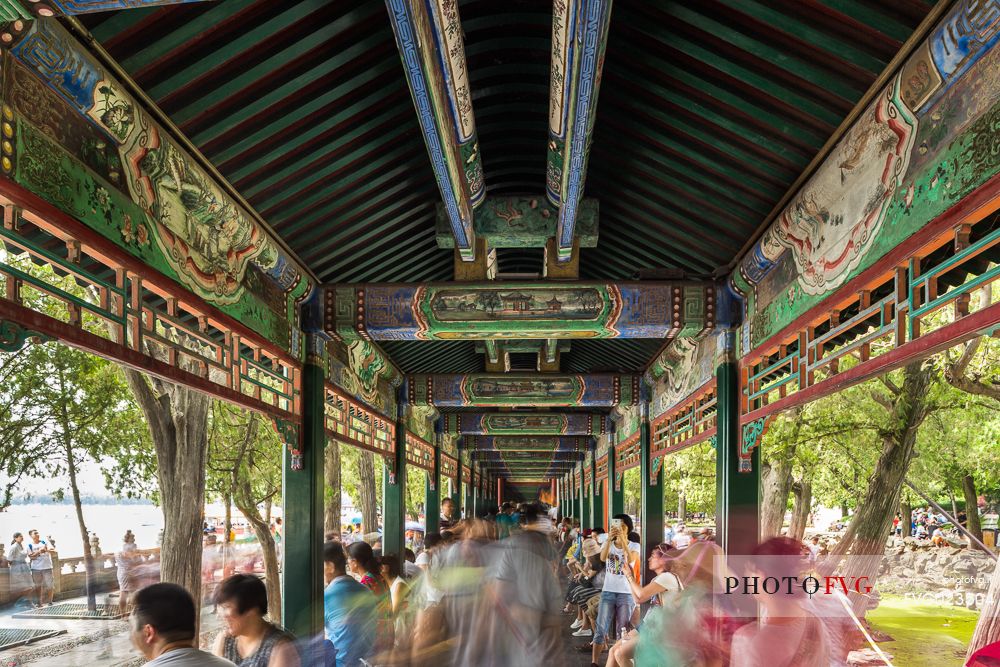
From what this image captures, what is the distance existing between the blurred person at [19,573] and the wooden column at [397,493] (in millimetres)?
6633

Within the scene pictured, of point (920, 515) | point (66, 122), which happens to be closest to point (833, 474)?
point (66, 122)

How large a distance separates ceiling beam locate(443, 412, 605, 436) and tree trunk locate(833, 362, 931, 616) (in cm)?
692

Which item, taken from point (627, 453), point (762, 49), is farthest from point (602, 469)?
point (762, 49)

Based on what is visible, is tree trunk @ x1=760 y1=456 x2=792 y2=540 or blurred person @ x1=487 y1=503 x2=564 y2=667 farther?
tree trunk @ x1=760 y1=456 x2=792 y2=540

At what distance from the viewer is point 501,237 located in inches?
237

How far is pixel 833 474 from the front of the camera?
13.5 metres

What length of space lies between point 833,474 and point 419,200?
1088 centimetres

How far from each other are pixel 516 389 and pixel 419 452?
362 cm

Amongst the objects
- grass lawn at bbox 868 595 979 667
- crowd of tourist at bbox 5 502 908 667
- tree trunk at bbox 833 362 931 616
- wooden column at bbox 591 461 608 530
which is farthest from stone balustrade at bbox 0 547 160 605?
grass lawn at bbox 868 595 979 667

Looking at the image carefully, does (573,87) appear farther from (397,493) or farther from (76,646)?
(76,646)

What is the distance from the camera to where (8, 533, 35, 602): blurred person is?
502 inches

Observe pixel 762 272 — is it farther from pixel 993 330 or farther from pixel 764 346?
pixel 993 330

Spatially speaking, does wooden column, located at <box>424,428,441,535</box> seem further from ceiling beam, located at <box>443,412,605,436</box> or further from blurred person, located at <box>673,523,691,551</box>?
blurred person, located at <box>673,523,691,551</box>

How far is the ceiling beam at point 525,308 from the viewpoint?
6379 mm
